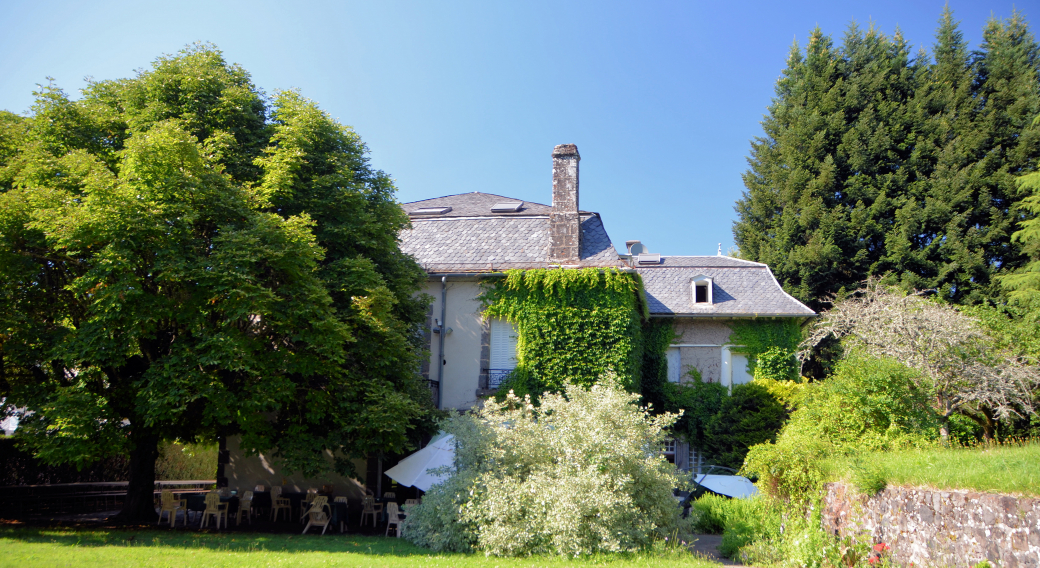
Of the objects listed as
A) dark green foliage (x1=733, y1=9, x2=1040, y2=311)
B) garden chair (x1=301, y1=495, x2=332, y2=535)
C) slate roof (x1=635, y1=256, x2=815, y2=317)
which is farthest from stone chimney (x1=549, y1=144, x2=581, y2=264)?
dark green foliage (x1=733, y1=9, x2=1040, y2=311)

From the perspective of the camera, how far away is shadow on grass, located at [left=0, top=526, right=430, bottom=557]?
30.8 ft

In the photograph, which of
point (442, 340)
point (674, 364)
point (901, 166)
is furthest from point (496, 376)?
point (901, 166)

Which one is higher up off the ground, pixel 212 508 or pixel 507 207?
pixel 507 207

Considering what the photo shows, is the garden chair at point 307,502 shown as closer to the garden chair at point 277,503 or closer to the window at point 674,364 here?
the garden chair at point 277,503

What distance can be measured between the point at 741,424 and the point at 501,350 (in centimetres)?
704

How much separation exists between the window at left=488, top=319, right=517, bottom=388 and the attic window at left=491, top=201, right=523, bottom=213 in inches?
185

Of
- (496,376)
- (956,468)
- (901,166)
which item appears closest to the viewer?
(956,468)

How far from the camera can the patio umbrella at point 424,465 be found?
39.1 ft

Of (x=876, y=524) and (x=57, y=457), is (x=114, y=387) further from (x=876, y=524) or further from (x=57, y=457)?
(x=876, y=524)

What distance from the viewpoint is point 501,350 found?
1520cm

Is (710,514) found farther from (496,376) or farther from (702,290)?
(702,290)

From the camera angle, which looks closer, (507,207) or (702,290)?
(702,290)

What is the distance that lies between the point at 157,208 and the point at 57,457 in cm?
406

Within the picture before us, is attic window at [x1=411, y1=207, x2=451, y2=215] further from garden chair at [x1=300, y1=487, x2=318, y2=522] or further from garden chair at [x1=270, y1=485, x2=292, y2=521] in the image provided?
garden chair at [x1=270, y1=485, x2=292, y2=521]
